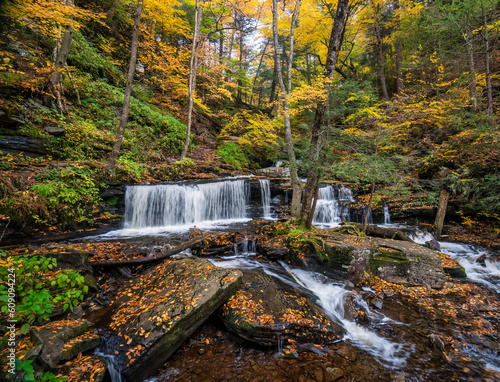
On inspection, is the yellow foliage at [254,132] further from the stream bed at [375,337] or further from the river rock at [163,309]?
the river rock at [163,309]

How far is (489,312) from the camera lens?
14.3 ft

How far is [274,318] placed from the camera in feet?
12.4

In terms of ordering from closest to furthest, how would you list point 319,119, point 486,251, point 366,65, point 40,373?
point 40,373 → point 319,119 → point 486,251 → point 366,65

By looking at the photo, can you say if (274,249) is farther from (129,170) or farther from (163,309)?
(129,170)

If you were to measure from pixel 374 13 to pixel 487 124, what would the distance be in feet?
34.2

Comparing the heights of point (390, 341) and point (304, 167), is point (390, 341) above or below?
below

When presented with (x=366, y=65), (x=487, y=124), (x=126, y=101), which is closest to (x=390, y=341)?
(x=487, y=124)

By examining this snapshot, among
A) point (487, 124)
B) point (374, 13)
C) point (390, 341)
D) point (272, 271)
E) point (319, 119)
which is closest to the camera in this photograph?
point (390, 341)

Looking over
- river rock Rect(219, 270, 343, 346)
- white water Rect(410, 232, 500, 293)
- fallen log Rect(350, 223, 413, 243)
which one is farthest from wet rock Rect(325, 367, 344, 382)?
fallen log Rect(350, 223, 413, 243)

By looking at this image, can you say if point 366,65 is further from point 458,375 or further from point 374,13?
point 458,375

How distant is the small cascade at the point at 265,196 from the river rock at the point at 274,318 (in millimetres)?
7251

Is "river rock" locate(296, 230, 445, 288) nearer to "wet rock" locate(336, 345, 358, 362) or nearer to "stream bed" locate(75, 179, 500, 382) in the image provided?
"stream bed" locate(75, 179, 500, 382)

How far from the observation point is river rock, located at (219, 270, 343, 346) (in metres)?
3.56

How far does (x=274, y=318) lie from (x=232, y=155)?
12812mm
